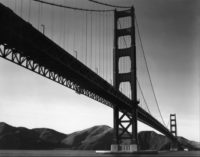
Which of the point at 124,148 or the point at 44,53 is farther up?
the point at 44,53

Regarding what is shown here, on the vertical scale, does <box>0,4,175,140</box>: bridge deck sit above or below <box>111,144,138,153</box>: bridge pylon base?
above

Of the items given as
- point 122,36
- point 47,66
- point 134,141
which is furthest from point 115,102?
point 47,66

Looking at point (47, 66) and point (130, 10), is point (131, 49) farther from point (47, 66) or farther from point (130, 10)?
point (47, 66)

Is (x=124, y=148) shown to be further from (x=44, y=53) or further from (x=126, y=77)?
(x=44, y=53)

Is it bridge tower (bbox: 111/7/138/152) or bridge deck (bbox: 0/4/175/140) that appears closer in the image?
bridge deck (bbox: 0/4/175/140)

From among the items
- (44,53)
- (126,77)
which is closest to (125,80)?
(126,77)
